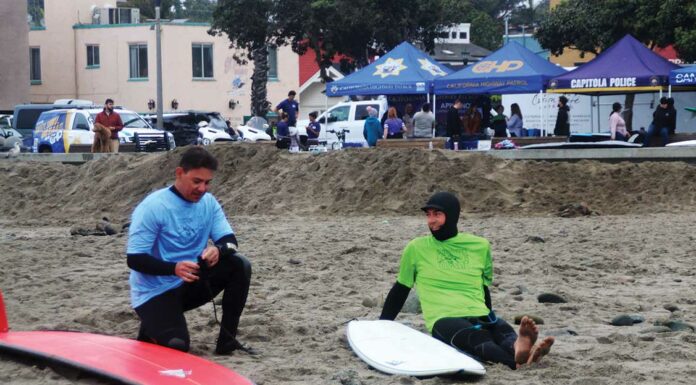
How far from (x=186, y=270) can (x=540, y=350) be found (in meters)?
2.06

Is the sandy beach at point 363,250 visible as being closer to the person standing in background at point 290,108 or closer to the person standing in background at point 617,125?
the person standing in background at point 290,108

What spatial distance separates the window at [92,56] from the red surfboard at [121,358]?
169 feet

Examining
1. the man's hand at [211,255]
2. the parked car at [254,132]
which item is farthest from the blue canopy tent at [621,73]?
the man's hand at [211,255]

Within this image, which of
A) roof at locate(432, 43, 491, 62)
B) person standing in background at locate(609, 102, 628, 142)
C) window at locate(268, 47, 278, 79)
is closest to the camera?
person standing in background at locate(609, 102, 628, 142)

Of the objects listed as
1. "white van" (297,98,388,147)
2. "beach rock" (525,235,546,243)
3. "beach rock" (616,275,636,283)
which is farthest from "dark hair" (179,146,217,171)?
"white van" (297,98,388,147)

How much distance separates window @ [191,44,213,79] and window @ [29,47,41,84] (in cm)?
796

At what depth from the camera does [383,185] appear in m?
19.3

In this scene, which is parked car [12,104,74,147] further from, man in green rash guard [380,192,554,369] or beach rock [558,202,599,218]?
man in green rash guard [380,192,554,369]

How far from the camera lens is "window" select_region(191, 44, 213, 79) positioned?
186 ft

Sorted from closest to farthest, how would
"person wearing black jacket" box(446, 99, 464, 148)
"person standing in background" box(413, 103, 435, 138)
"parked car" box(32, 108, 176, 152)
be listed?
"person standing in background" box(413, 103, 435, 138) < "person wearing black jacket" box(446, 99, 464, 148) < "parked car" box(32, 108, 176, 152)

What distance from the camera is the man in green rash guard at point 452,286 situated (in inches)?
265

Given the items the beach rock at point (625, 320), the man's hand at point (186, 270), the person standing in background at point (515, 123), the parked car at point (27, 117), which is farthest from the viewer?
the parked car at point (27, 117)

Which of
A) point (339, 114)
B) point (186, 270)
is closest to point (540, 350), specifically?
point (186, 270)

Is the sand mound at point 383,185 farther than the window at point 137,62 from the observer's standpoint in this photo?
No
